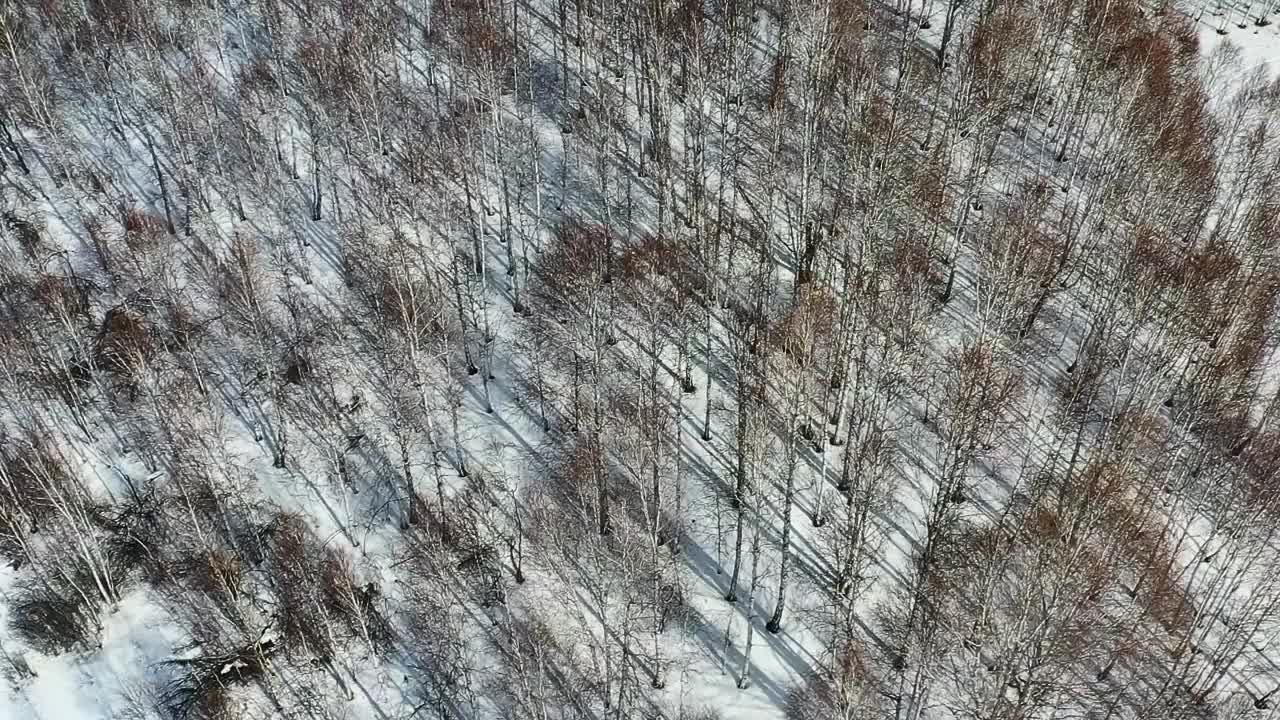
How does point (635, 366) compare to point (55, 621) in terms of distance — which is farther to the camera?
point (635, 366)

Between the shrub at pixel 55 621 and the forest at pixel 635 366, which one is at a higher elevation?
the forest at pixel 635 366

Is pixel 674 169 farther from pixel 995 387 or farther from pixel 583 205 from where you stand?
pixel 995 387

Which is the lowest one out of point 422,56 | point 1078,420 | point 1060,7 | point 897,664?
point 897,664

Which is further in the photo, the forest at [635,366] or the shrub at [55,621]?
the shrub at [55,621]

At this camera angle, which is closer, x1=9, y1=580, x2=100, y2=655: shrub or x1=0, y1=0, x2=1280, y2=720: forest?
x1=0, y1=0, x2=1280, y2=720: forest

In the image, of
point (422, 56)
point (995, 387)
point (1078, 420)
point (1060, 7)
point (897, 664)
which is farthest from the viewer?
point (422, 56)

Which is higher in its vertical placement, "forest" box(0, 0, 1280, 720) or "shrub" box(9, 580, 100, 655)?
"forest" box(0, 0, 1280, 720)

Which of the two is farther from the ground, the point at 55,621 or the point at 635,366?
the point at 635,366

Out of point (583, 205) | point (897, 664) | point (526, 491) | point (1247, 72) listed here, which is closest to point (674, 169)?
point (583, 205)
